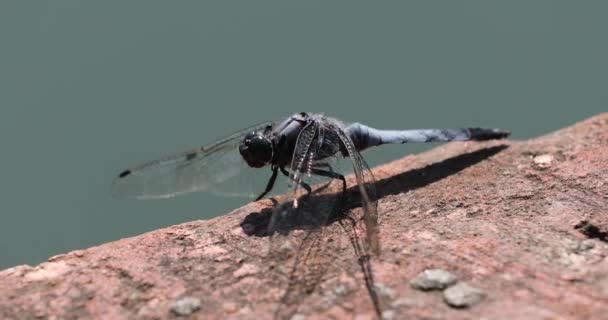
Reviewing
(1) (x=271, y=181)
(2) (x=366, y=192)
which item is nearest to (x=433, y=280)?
(2) (x=366, y=192)

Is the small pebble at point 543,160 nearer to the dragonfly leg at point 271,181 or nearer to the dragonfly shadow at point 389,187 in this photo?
the dragonfly shadow at point 389,187

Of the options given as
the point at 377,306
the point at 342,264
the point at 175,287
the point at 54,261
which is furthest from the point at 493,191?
the point at 54,261

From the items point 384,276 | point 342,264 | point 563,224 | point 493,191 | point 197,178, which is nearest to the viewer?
point 384,276

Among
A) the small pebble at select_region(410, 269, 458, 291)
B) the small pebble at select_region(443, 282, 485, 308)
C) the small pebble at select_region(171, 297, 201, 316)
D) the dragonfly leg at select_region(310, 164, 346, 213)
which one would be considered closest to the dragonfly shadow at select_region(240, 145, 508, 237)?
the dragonfly leg at select_region(310, 164, 346, 213)

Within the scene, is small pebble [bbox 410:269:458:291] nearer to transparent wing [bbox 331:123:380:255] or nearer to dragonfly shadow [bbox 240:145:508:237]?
transparent wing [bbox 331:123:380:255]

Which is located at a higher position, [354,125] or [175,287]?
[354,125]

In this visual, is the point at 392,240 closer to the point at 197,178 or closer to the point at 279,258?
the point at 279,258
